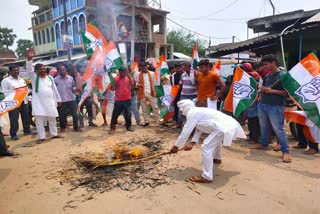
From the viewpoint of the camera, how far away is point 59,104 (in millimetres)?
6734

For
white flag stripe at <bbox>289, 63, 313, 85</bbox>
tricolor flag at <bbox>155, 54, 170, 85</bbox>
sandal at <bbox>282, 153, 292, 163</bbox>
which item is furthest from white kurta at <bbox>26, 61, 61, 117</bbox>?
white flag stripe at <bbox>289, 63, 313, 85</bbox>

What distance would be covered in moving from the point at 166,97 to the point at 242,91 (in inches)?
94.9

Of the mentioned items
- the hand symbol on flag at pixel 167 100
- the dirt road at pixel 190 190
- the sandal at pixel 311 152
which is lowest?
the dirt road at pixel 190 190

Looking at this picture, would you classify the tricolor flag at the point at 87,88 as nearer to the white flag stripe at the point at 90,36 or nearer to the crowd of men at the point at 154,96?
the crowd of men at the point at 154,96

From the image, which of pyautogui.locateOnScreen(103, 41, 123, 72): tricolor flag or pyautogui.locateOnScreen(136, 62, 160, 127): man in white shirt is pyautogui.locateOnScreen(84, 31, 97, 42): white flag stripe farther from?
pyautogui.locateOnScreen(136, 62, 160, 127): man in white shirt

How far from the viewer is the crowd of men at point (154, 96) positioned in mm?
4699

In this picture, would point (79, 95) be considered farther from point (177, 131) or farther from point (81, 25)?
point (81, 25)

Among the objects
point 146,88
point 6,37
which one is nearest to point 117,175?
point 146,88

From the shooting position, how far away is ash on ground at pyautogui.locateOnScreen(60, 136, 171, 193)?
3.84 meters

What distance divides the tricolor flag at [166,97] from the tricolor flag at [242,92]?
2062mm

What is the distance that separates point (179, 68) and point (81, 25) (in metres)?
17.8

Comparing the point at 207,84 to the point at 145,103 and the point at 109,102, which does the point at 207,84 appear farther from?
the point at 109,102

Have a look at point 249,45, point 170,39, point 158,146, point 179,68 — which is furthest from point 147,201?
point 170,39

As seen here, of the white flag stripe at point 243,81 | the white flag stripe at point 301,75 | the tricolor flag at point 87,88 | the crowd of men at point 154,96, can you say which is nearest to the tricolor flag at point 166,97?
the crowd of men at point 154,96
